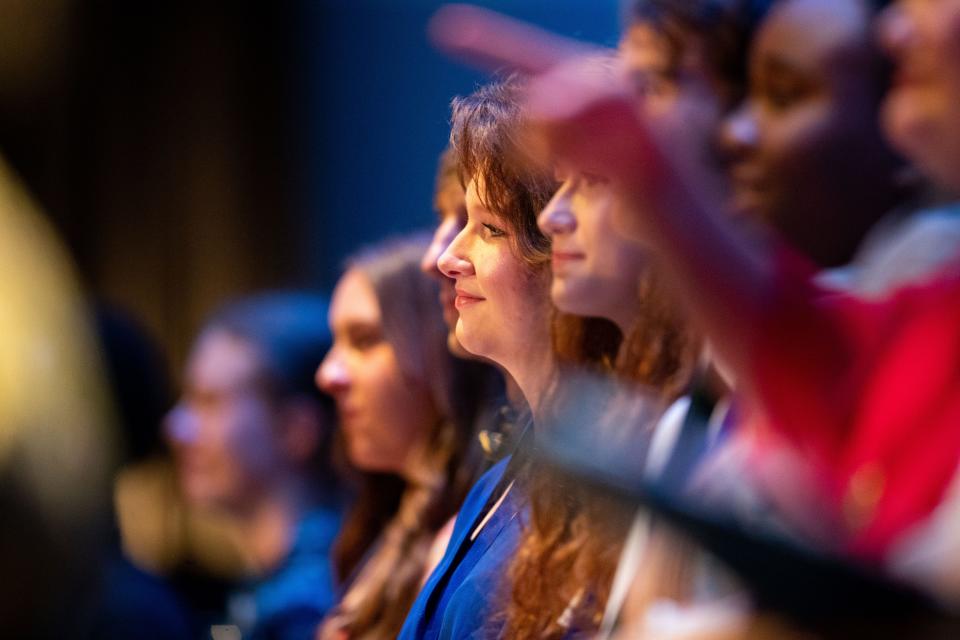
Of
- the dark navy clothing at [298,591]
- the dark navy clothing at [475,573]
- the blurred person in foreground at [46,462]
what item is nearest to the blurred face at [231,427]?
the dark navy clothing at [298,591]

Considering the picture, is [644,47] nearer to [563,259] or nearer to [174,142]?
[563,259]

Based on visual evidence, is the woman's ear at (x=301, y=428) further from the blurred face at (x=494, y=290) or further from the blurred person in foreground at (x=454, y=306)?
the blurred face at (x=494, y=290)

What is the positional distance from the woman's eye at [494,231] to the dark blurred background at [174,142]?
8.96 ft

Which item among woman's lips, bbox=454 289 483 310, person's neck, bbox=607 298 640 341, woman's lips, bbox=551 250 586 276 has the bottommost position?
woman's lips, bbox=454 289 483 310

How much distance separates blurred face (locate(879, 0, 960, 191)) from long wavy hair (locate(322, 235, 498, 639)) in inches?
46.5

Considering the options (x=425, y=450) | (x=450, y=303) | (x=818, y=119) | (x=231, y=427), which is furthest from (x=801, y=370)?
(x=231, y=427)

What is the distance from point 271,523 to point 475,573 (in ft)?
5.18

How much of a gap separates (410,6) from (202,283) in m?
1.39

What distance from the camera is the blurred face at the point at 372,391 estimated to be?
2416mm

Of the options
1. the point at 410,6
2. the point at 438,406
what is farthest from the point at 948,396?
the point at 410,6

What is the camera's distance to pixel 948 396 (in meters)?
0.95

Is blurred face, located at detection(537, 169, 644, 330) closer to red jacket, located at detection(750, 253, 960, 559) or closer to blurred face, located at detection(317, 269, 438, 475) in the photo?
red jacket, located at detection(750, 253, 960, 559)

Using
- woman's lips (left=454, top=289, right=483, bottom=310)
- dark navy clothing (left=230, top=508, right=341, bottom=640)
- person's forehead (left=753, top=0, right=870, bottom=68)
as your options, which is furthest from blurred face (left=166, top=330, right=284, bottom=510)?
person's forehead (left=753, top=0, right=870, bottom=68)

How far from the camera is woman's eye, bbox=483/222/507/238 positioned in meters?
1.67
